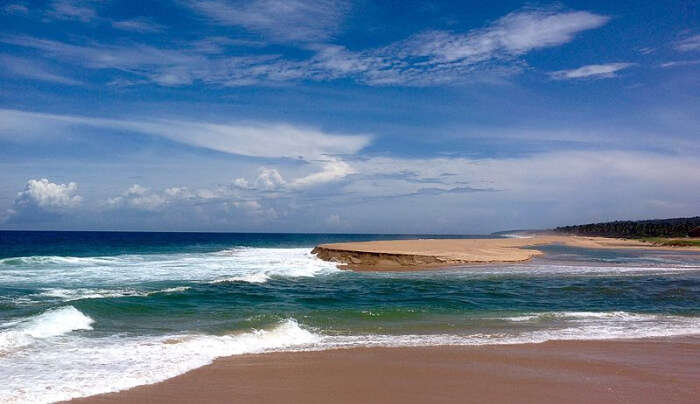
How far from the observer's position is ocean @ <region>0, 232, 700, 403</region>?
393 inches

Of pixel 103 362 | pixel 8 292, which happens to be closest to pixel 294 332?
pixel 103 362

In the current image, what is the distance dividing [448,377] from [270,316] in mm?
→ 6919

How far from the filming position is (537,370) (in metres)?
9.50

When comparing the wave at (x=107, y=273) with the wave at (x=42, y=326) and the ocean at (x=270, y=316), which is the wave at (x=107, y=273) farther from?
the wave at (x=42, y=326)

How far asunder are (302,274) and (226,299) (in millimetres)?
9160

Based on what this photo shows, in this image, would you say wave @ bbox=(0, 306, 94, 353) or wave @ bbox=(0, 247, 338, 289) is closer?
wave @ bbox=(0, 306, 94, 353)

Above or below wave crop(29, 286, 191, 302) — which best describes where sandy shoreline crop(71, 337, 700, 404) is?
below

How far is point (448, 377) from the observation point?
9.05 m

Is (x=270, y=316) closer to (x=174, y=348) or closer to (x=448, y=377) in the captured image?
(x=174, y=348)

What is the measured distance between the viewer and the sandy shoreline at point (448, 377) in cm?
798

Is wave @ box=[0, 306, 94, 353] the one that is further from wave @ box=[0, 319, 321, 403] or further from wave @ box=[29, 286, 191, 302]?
wave @ box=[29, 286, 191, 302]

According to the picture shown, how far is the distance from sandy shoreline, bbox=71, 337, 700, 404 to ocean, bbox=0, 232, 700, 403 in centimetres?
77

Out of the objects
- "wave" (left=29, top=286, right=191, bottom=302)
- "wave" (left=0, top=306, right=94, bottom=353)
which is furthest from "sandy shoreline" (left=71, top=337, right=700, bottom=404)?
"wave" (left=29, top=286, right=191, bottom=302)

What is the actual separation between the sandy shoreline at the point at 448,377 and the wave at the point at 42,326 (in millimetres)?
4873
